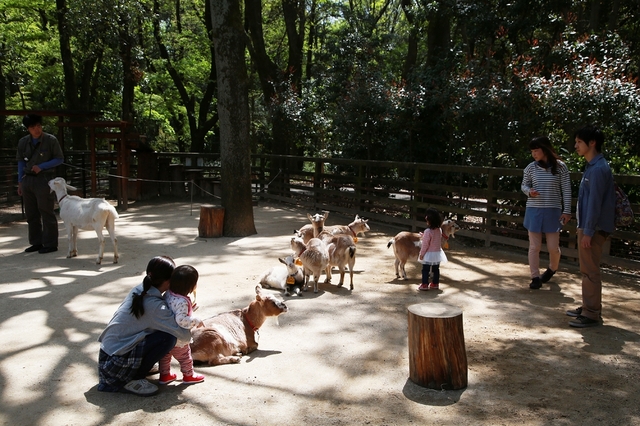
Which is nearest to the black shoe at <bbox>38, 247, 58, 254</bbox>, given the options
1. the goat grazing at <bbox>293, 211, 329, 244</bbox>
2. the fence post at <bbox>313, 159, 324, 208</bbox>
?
the goat grazing at <bbox>293, 211, 329, 244</bbox>

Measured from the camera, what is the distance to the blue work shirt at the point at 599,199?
556 cm

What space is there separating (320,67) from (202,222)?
39.4 feet

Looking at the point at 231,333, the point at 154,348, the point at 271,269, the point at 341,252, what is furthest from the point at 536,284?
the point at 154,348

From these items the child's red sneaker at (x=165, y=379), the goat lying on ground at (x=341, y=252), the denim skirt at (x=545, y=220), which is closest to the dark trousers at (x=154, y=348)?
the child's red sneaker at (x=165, y=379)

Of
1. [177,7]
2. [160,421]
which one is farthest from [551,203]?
[177,7]

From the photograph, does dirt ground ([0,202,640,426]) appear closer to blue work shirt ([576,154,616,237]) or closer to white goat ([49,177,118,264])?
white goat ([49,177,118,264])

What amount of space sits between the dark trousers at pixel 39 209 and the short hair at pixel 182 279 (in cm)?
609

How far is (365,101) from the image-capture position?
44.0 feet

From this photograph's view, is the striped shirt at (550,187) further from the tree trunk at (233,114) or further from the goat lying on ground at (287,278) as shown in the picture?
the tree trunk at (233,114)

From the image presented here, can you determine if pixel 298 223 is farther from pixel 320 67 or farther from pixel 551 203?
pixel 320 67

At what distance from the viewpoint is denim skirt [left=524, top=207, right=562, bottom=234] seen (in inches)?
280

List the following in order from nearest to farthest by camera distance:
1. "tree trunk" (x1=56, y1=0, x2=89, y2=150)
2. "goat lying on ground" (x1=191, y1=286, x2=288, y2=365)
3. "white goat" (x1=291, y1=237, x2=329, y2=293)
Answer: "goat lying on ground" (x1=191, y1=286, x2=288, y2=365) → "white goat" (x1=291, y1=237, x2=329, y2=293) → "tree trunk" (x1=56, y1=0, x2=89, y2=150)

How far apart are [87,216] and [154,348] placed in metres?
5.43

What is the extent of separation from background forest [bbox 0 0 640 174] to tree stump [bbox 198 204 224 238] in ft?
13.8
